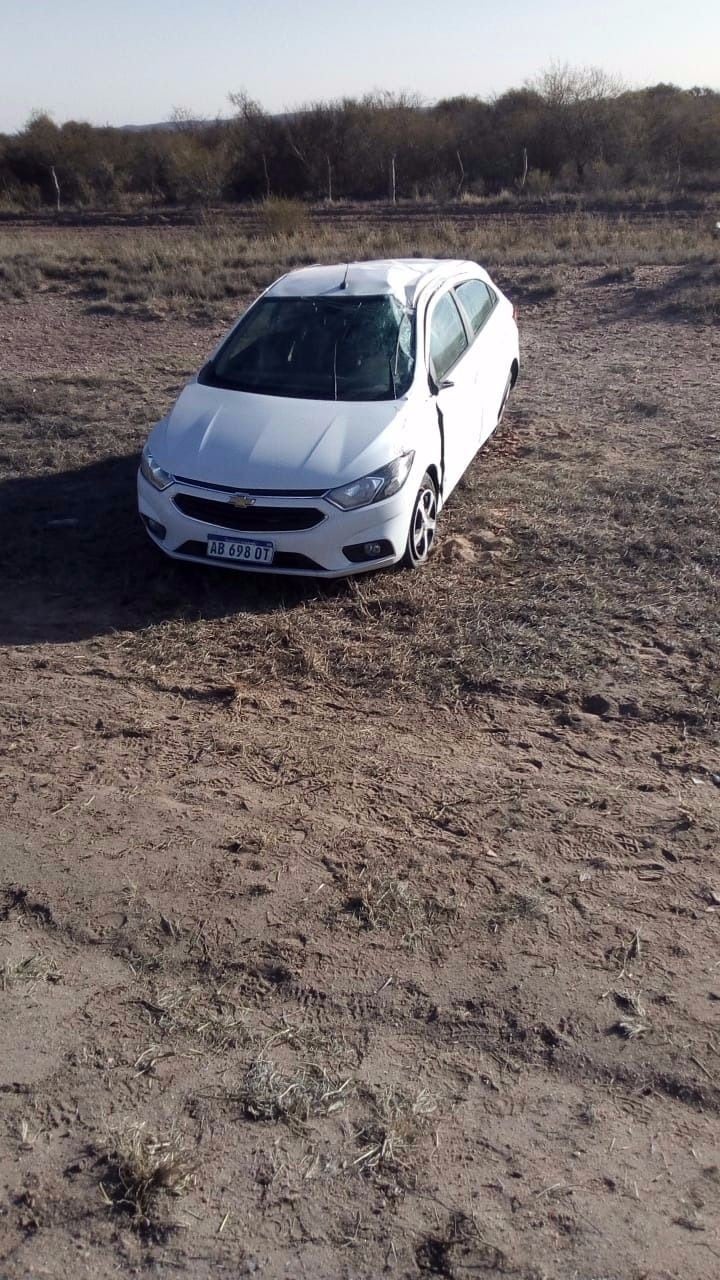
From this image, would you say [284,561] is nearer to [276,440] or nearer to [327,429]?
[276,440]

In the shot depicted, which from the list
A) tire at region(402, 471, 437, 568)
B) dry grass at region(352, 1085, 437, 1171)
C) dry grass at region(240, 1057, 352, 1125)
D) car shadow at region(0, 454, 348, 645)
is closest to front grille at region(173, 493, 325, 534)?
car shadow at region(0, 454, 348, 645)

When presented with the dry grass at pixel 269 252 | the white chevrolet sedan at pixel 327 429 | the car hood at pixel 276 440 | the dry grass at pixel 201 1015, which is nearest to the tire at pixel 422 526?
the white chevrolet sedan at pixel 327 429

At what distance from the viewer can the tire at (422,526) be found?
6.18 metres

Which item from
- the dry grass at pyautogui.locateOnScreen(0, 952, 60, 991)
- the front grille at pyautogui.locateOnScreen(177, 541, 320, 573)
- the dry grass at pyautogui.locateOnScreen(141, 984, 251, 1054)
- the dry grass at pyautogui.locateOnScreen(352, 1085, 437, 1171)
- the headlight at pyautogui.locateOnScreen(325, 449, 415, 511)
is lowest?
the dry grass at pyautogui.locateOnScreen(352, 1085, 437, 1171)

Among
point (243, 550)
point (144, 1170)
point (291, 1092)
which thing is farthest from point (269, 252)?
point (144, 1170)

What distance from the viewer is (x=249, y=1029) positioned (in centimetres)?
310

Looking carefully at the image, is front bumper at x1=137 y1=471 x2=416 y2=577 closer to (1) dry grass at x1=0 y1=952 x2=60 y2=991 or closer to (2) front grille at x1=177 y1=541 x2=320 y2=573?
(2) front grille at x1=177 y1=541 x2=320 y2=573

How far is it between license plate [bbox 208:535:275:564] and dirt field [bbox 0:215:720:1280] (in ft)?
0.95

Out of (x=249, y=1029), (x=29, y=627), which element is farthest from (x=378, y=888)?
(x=29, y=627)

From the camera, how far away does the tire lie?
6176 millimetres

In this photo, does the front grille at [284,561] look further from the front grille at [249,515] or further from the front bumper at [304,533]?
the front grille at [249,515]

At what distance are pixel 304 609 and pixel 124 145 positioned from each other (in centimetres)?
4019

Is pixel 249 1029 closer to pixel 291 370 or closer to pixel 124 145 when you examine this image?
pixel 291 370

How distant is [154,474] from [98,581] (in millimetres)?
788
